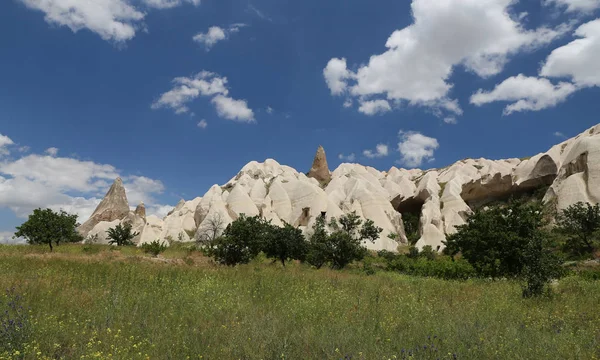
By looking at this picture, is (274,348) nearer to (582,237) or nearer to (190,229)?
(582,237)

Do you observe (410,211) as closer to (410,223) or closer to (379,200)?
(410,223)

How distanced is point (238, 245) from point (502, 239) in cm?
1750

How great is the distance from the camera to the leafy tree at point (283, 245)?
94.3ft

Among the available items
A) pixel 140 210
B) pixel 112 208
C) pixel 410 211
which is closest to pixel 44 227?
pixel 112 208

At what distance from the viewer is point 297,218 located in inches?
3174

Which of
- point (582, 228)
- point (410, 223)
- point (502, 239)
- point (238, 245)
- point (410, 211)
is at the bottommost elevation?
point (238, 245)

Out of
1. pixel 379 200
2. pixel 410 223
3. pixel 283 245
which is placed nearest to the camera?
pixel 283 245

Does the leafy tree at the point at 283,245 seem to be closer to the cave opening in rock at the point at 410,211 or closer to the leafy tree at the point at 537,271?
the leafy tree at the point at 537,271

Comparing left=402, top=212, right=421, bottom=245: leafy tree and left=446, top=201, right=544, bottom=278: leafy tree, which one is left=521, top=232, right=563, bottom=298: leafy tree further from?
left=402, top=212, right=421, bottom=245: leafy tree

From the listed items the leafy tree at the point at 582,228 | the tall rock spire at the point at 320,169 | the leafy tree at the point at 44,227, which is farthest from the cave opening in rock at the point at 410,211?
the leafy tree at the point at 44,227

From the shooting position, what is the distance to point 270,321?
7.05m

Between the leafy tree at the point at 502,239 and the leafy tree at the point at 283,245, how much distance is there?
41.8ft

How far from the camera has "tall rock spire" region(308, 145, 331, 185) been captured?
440 feet

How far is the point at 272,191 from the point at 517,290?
7673 cm
